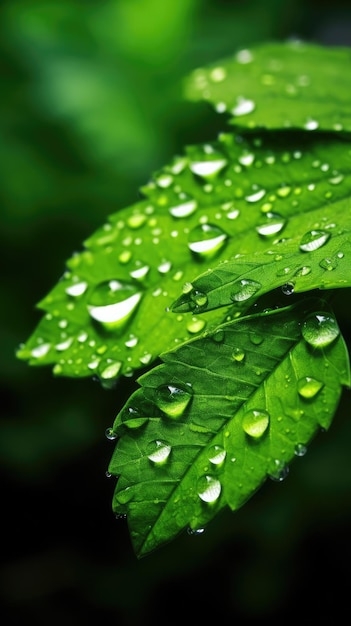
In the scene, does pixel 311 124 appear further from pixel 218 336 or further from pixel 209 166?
pixel 218 336

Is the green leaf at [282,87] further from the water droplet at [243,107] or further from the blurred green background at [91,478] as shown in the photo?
the blurred green background at [91,478]

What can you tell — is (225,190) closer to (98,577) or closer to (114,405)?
(114,405)

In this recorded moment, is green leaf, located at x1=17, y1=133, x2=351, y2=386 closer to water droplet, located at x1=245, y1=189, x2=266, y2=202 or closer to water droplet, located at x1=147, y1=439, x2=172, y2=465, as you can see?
water droplet, located at x1=245, y1=189, x2=266, y2=202

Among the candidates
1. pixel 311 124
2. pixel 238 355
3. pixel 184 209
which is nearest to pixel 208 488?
pixel 238 355

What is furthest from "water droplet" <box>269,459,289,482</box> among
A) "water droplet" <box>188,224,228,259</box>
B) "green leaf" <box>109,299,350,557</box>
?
"water droplet" <box>188,224,228,259</box>

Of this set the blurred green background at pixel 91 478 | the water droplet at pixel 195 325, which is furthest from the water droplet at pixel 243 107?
the blurred green background at pixel 91 478
